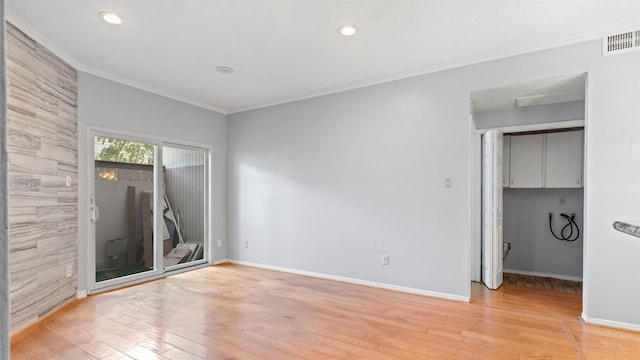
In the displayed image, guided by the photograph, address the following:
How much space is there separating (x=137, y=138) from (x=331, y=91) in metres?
2.70

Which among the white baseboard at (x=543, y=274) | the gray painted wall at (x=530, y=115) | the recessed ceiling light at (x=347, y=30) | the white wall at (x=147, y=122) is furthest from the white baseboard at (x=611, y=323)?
the white wall at (x=147, y=122)

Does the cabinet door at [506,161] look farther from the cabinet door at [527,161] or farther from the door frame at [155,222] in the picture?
the door frame at [155,222]

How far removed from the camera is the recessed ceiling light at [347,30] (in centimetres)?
293

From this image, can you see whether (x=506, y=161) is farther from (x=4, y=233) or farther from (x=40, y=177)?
(x=40, y=177)

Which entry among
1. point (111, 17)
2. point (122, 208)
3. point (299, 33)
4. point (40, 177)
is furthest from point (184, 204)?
point (299, 33)

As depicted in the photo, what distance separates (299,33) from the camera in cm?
303

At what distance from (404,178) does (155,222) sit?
345 centimetres

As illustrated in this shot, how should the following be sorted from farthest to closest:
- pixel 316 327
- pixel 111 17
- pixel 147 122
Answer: pixel 147 122 → pixel 316 327 → pixel 111 17

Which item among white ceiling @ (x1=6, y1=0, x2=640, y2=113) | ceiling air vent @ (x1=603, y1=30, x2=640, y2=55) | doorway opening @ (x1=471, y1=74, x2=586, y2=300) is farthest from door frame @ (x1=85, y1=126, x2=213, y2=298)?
ceiling air vent @ (x1=603, y1=30, x2=640, y2=55)

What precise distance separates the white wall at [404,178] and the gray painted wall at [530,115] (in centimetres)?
108

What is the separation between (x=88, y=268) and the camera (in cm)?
379

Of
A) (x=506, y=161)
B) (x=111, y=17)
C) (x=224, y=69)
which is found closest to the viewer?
(x=111, y=17)

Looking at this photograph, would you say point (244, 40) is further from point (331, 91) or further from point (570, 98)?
point (570, 98)

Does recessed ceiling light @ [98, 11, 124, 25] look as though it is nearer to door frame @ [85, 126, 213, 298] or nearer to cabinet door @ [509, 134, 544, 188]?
door frame @ [85, 126, 213, 298]
